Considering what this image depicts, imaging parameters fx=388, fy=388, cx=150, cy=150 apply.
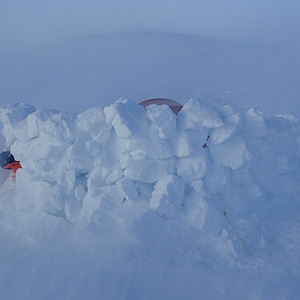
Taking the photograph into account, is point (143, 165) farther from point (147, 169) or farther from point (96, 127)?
point (96, 127)

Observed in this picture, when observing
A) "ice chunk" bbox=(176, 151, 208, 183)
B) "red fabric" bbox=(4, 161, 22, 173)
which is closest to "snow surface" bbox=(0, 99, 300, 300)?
"ice chunk" bbox=(176, 151, 208, 183)

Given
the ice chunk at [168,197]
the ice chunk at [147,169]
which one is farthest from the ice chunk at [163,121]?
the ice chunk at [168,197]

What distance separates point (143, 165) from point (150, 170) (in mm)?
59

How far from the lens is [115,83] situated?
225 inches

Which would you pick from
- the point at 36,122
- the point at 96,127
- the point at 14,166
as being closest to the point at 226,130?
the point at 96,127

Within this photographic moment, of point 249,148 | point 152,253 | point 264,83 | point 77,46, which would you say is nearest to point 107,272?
point 152,253

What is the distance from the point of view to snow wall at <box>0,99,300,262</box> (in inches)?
94.3

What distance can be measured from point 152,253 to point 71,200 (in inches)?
25.4

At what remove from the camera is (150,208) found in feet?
7.86

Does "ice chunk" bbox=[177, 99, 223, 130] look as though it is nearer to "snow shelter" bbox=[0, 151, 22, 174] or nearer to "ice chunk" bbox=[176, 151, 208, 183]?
"ice chunk" bbox=[176, 151, 208, 183]

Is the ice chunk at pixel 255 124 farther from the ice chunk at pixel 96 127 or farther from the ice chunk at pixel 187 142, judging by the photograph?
the ice chunk at pixel 96 127

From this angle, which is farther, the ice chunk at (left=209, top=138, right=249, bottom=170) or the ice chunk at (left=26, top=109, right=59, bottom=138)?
the ice chunk at (left=26, top=109, right=59, bottom=138)

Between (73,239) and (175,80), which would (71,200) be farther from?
(175,80)

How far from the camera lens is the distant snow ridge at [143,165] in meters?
2.42
